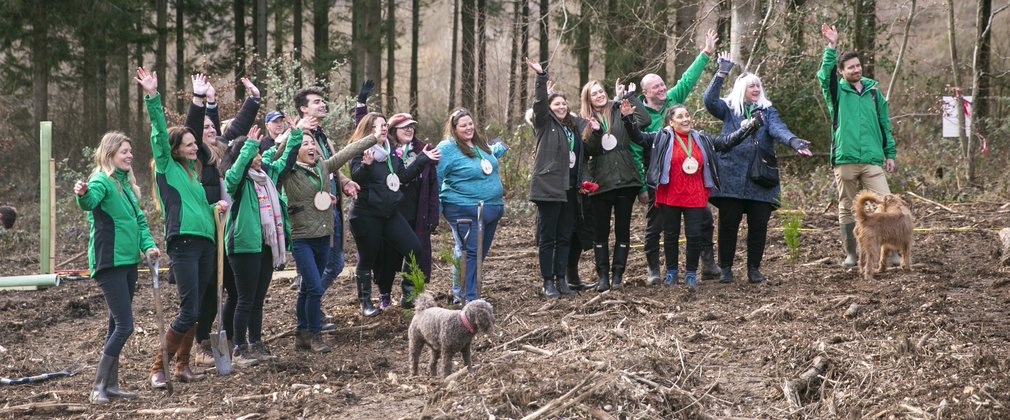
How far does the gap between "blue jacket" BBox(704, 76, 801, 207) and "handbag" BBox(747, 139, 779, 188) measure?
0.09 ft

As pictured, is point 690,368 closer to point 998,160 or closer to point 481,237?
point 481,237

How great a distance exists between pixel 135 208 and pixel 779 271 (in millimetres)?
6097

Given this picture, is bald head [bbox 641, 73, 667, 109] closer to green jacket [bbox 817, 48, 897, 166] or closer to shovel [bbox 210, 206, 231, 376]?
green jacket [bbox 817, 48, 897, 166]

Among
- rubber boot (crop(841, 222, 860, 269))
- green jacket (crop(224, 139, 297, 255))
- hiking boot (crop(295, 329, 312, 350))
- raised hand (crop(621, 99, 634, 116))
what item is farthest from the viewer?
rubber boot (crop(841, 222, 860, 269))

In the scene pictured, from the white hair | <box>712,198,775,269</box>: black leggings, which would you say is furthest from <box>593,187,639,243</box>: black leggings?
the white hair

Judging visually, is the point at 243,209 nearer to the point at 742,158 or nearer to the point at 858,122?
the point at 742,158

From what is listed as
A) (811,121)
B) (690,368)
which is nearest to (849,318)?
(690,368)

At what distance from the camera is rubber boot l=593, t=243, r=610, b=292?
927cm

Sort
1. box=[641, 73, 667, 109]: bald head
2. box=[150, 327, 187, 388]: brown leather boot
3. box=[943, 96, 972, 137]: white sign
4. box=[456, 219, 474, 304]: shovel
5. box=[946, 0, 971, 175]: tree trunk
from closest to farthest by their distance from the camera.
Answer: box=[150, 327, 187, 388]: brown leather boot
box=[456, 219, 474, 304]: shovel
box=[641, 73, 667, 109]: bald head
box=[946, 0, 971, 175]: tree trunk
box=[943, 96, 972, 137]: white sign

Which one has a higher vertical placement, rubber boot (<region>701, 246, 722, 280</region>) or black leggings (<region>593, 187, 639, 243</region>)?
black leggings (<region>593, 187, 639, 243</region>)

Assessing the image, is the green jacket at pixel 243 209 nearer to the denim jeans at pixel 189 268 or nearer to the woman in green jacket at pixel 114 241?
the denim jeans at pixel 189 268

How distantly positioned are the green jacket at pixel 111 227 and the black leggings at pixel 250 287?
93 cm

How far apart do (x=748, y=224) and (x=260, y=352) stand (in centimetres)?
434

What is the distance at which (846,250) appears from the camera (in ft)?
32.1
